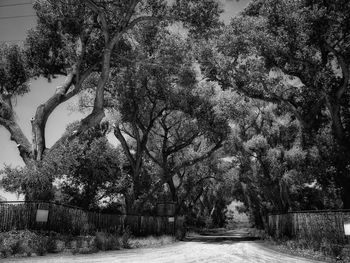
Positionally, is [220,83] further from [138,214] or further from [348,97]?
[138,214]

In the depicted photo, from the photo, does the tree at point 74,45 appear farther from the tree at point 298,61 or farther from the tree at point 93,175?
the tree at point 93,175

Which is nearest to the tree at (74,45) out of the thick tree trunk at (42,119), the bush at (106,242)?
the thick tree trunk at (42,119)

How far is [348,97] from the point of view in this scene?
19875 mm

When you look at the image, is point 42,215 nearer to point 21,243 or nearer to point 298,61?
point 21,243

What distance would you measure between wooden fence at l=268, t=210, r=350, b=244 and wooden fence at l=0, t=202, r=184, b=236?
1085 cm

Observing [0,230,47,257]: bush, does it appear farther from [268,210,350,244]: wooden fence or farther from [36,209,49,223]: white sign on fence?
[268,210,350,244]: wooden fence

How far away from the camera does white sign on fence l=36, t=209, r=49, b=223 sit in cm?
1512

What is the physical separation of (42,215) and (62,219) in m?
1.93

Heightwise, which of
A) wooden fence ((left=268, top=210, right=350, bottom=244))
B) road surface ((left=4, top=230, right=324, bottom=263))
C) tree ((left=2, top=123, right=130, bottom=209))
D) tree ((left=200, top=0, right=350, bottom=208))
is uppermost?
tree ((left=200, top=0, right=350, bottom=208))

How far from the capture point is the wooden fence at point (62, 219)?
46.9ft

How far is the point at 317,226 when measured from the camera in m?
15.7

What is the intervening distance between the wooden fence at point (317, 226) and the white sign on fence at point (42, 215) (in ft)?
39.7

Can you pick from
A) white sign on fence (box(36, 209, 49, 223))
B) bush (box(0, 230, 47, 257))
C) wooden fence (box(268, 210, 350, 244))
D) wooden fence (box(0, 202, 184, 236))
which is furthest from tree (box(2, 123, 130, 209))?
wooden fence (box(268, 210, 350, 244))

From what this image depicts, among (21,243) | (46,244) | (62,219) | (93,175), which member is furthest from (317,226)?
(93,175)
